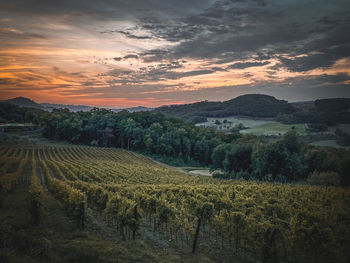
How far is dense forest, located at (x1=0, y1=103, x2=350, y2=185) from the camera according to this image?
174 feet

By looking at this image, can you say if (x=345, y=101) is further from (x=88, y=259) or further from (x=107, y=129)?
(x=88, y=259)

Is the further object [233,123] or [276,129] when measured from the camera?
[233,123]

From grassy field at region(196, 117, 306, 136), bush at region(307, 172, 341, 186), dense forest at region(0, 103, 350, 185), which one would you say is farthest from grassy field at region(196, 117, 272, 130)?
bush at region(307, 172, 341, 186)

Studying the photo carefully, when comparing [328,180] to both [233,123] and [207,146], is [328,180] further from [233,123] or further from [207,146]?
[233,123]

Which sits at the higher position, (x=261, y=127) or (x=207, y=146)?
(x=261, y=127)

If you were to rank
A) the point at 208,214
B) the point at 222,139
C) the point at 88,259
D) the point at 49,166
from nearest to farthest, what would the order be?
1. the point at 88,259
2. the point at 208,214
3. the point at 49,166
4. the point at 222,139

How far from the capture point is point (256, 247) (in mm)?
13305

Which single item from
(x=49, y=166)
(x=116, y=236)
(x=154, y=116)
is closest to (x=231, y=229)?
(x=116, y=236)

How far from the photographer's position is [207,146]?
303 feet

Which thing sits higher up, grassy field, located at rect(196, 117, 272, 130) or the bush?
grassy field, located at rect(196, 117, 272, 130)

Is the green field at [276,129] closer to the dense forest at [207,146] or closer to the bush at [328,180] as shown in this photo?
the dense forest at [207,146]

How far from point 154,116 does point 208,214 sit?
106114mm

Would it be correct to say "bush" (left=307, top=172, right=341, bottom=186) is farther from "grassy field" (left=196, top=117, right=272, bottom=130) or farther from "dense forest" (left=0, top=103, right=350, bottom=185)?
"grassy field" (left=196, top=117, right=272, bottom=130)

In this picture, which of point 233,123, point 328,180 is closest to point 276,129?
point 233,123
